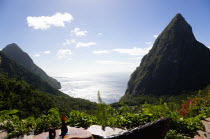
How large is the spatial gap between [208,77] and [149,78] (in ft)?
165

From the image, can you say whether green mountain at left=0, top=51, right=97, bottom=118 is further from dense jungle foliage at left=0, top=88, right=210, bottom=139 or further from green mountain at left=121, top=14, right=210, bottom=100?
green mountain at left=121, top=14, right=210, bottom=100

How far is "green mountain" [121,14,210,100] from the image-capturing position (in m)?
149

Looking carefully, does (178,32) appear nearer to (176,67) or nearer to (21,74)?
(176,67)

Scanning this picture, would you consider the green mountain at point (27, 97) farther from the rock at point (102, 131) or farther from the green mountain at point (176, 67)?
the green mountain at point (176, 67)

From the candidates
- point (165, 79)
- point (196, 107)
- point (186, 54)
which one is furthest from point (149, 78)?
point (196, 107)

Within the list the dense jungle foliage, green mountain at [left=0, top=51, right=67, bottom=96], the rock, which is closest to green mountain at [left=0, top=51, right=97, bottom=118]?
green mountain at [left=0, top=51, right=67, bottom=96]

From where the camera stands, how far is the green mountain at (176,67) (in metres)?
149

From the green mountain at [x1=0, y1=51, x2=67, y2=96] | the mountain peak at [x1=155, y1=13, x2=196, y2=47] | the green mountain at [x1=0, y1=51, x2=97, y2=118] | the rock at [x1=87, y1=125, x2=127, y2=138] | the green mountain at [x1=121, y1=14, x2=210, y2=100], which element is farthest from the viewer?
the mountain peak at [x1=155, y1=13, x2=196, y2=47]

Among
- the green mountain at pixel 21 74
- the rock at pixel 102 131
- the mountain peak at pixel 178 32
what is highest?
the mountain peak at pixel 178 32

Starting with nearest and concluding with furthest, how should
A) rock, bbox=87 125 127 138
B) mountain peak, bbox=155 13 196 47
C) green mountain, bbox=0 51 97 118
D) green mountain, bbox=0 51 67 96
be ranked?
rock, bbox=87 125 127 138 < green mountain, bbox=0 51 97 118 < green mountain, bbox=0 51 67 96 < mountain peak, bbox=155 13 196 47

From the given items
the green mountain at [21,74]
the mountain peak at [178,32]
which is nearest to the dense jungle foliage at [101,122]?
the green mountain at [21,74]

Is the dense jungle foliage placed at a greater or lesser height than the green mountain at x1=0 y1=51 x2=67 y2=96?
lesser

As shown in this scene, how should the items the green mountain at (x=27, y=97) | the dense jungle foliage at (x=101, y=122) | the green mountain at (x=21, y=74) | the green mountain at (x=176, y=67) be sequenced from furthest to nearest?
the green mountain at (x=176, y=67)
the green mountain at (x=21, y=74)
the green mountain at (x=27, y=97)
the dense jungle foliage at (x=101, y=122)

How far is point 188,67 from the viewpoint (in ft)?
512
